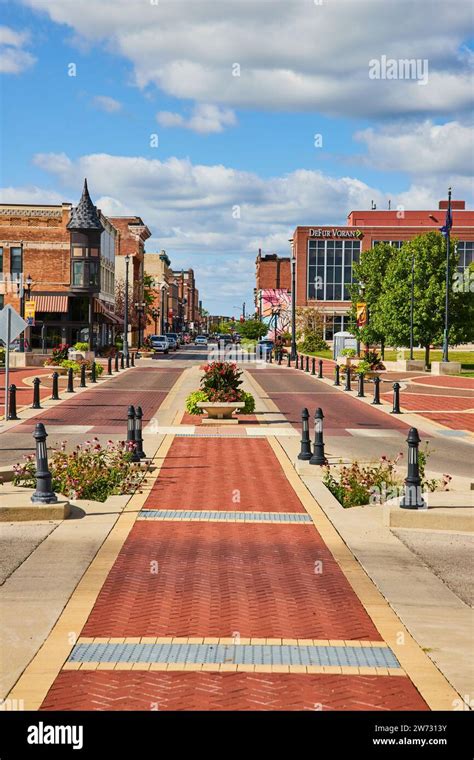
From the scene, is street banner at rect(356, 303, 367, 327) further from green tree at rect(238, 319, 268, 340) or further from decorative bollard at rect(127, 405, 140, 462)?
decorative bollard at rect(127, 405, 140, 462)

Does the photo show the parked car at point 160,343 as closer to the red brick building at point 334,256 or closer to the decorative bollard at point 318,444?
the red brick building at point 334,256

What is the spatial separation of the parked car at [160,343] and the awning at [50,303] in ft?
32.6

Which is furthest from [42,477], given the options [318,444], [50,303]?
[50,303]

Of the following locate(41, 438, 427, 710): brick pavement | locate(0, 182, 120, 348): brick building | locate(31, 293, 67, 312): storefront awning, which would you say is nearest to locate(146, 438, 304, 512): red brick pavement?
locate(41, 438, 427, 710): brick pavement

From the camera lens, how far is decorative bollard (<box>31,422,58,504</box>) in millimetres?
12848

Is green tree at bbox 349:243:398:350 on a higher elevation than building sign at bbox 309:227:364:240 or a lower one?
lower

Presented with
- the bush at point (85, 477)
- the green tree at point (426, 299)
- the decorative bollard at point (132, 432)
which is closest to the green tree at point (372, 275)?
the green tree at point (426, 299)

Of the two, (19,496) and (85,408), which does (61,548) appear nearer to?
(19,496)

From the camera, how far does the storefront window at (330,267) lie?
125500 millimetres

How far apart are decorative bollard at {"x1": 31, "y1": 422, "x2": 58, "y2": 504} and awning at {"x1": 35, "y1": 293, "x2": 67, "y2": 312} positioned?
219 feet

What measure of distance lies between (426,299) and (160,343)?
32.0 m

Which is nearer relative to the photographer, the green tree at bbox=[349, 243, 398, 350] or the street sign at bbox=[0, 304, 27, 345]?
the street sign at bbox=[0, 304, 27, 345]

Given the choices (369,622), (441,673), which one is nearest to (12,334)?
(369,622)

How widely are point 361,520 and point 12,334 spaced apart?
10108 millimetres
